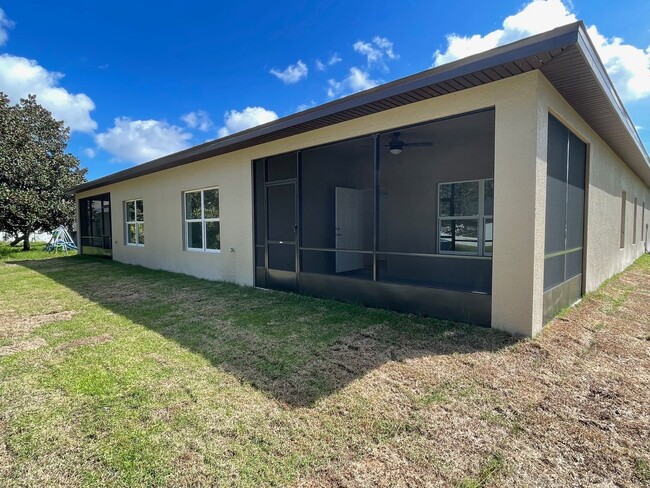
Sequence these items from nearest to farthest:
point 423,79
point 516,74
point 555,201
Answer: point 516,74
point 423,79
point 555,201

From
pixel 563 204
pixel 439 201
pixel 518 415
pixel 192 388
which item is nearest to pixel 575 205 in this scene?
pixel 563 204

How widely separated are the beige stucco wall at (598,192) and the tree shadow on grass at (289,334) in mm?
2623

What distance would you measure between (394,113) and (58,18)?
43.7 ft

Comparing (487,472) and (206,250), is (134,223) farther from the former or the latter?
(487,472)

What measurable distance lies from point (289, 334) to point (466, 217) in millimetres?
4375

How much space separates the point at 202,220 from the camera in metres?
8.80

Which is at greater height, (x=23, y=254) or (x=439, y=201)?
(x=439, y=201)

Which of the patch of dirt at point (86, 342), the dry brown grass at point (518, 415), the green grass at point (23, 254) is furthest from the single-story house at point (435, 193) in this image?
the green grass at point (23, 254)

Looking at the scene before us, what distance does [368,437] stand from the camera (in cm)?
226

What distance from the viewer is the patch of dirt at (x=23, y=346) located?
151 inches

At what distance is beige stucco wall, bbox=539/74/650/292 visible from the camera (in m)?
4.38

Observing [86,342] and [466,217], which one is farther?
[466,217]

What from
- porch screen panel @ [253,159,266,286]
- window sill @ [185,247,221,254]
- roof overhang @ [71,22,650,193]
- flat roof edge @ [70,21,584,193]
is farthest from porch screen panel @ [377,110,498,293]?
window sill @ [185,247,221,254]

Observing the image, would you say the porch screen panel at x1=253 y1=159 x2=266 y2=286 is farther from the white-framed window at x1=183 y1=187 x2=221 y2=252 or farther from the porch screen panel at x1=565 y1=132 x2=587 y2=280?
the porch screen panel at x1=565 y1=132 x2=587 y2=280
